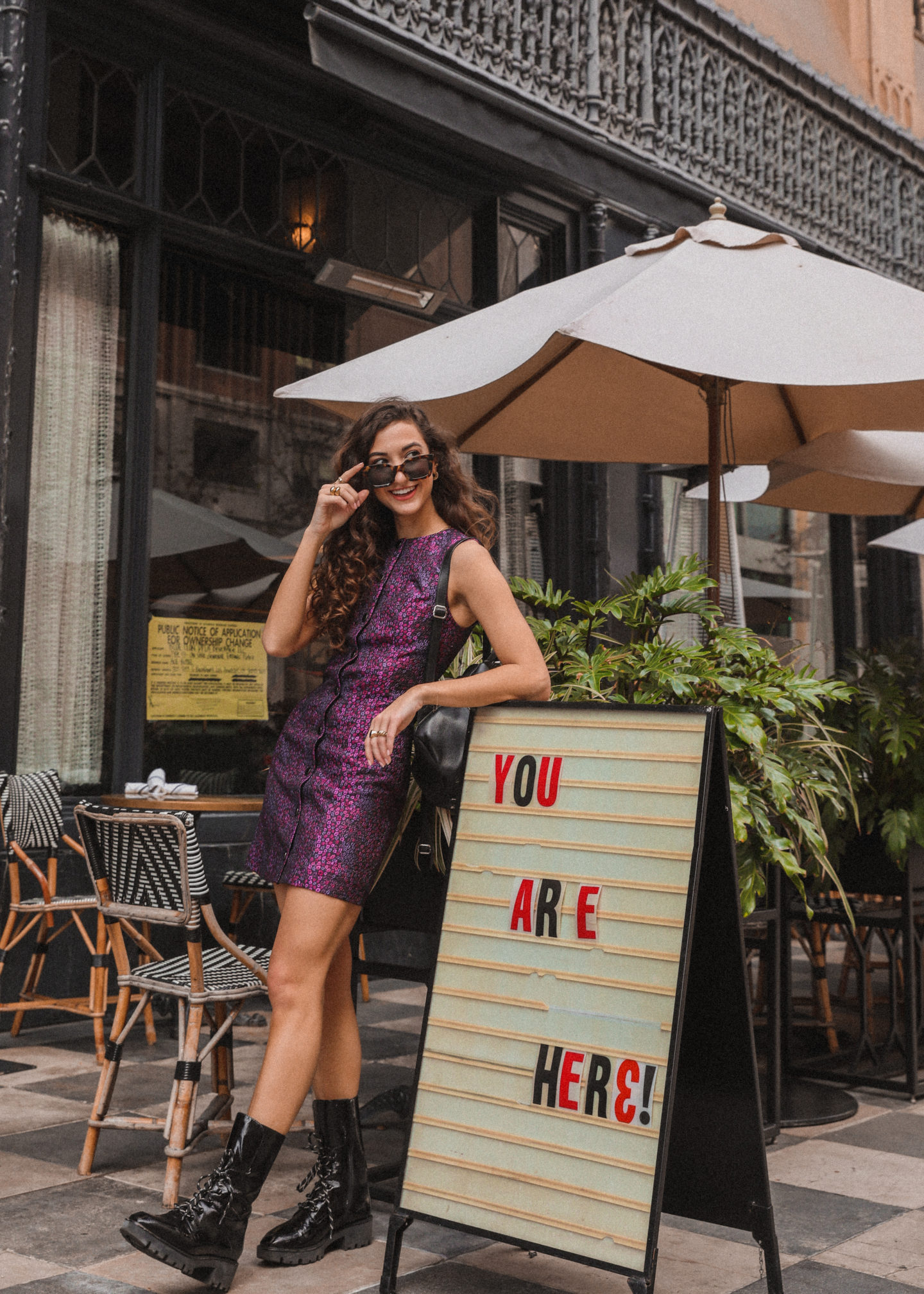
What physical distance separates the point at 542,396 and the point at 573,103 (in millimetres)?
3829

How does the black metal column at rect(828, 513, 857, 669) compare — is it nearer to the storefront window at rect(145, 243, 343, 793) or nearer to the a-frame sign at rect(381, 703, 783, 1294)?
the storefront window at rect(145, 243, 343, 793)

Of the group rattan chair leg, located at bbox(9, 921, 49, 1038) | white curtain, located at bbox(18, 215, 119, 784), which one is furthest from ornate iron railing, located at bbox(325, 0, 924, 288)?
rattan chair leg, located at bbox(9, 921, 49, 1038)

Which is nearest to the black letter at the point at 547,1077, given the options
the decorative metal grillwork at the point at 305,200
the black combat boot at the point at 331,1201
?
the black combat boot at the point at 331,1201

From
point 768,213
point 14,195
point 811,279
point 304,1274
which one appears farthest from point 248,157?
point 304,1274

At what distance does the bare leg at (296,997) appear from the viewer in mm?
3008

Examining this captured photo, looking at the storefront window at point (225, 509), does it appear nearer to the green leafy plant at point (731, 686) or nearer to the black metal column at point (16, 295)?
the black metal column at point (16, 295)

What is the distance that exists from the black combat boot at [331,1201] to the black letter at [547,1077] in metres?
0.62

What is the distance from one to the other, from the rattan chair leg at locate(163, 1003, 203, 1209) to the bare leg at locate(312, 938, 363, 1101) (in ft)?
1.73

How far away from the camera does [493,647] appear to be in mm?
3230

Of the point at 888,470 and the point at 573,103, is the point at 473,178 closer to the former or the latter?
the point at 573,103

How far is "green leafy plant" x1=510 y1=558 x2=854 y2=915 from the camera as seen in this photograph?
3746 mm

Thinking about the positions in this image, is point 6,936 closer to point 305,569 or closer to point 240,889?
point 240,889

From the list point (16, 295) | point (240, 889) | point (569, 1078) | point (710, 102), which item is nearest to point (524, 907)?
point (569, 1078)

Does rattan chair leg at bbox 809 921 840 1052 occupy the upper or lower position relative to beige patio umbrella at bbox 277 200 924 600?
lower
